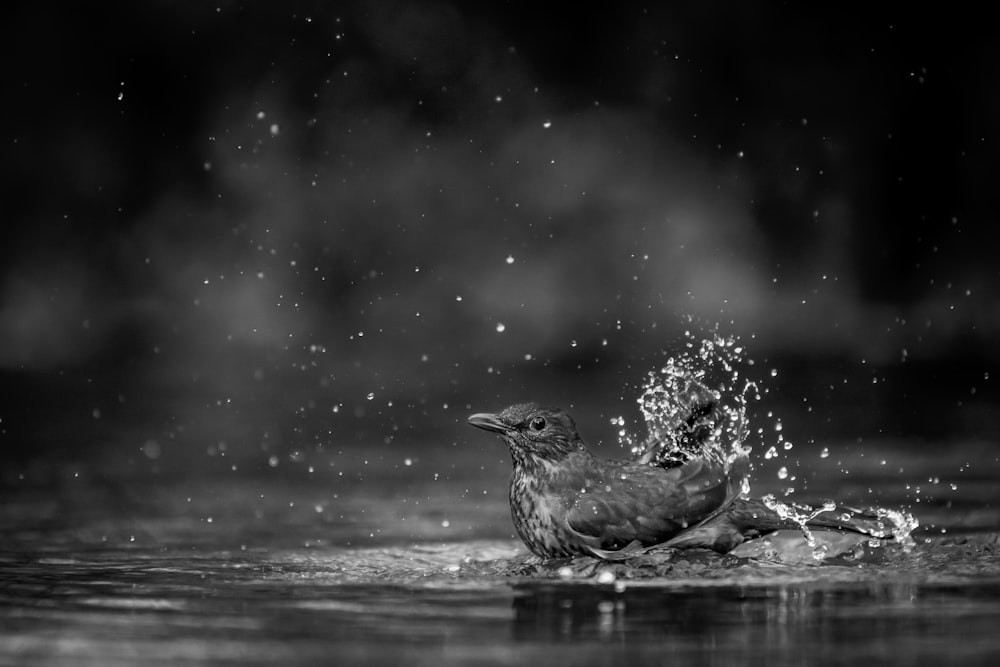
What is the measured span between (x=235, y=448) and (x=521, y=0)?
327 inches

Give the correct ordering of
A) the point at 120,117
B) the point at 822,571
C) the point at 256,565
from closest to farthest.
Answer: the point at 822,571
the point at 256,565
the point at 120,117

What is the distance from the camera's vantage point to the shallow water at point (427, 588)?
5.24 metres

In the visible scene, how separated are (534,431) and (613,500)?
555mm

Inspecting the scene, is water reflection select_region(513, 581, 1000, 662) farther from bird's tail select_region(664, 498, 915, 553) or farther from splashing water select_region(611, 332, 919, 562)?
splashing water select_region(611, 332, 919, 562)

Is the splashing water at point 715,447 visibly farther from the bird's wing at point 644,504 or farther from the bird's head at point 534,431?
the bird's head at point 534,431

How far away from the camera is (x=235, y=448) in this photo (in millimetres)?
11961

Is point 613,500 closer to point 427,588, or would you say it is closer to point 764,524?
point 764,524

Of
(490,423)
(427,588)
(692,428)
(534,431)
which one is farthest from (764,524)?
(427,588)

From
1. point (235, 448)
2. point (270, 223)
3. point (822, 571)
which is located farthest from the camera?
point (270, 223)

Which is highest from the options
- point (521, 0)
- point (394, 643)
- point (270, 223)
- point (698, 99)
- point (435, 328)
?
point (521, 0)

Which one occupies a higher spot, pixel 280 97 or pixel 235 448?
pixel 280 97

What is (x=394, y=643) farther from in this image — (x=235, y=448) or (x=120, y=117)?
(x=120, y=117)

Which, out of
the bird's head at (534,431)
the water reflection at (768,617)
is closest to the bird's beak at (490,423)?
the bird's head at (534,431)

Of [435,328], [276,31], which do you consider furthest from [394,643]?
[276,31]
